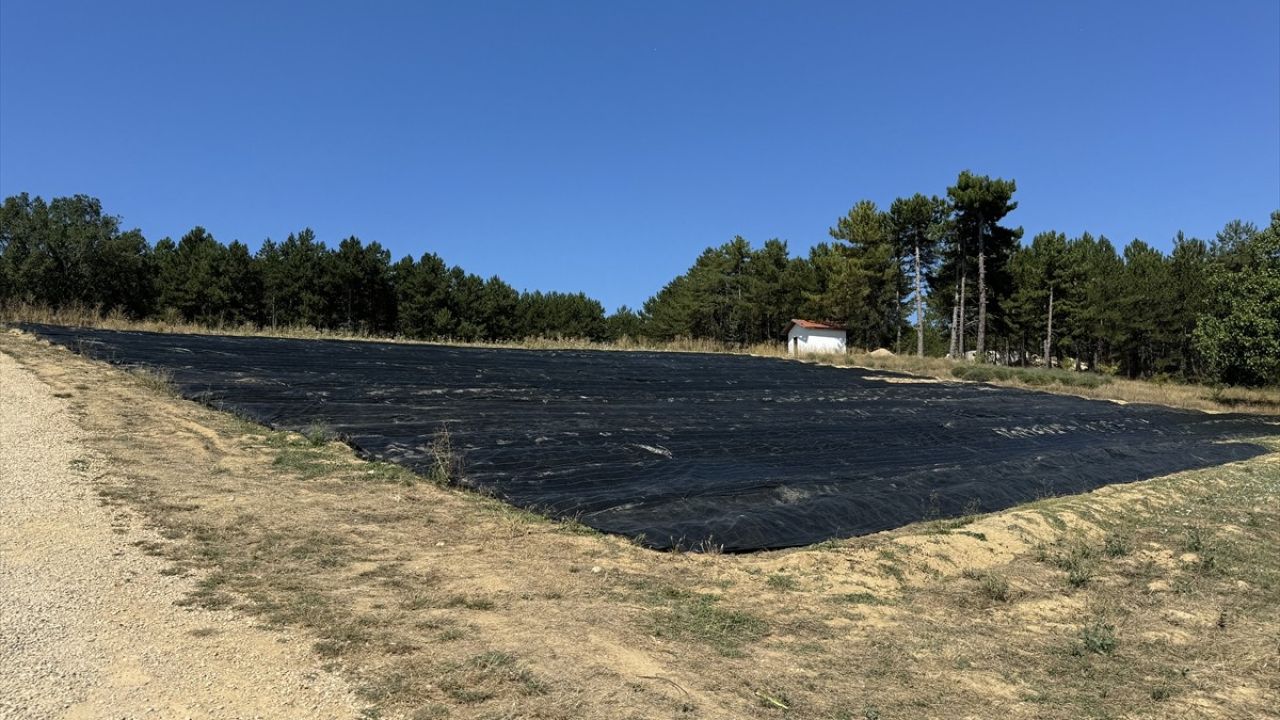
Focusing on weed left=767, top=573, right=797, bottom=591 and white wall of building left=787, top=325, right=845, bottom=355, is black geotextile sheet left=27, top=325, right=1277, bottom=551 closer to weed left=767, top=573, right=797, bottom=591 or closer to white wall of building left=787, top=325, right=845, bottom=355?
weed left=767, top=573, right=797, bottom=591

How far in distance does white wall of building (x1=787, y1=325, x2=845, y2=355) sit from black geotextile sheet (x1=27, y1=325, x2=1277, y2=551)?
643 inches

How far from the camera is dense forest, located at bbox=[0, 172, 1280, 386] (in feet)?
117

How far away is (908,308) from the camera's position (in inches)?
1845

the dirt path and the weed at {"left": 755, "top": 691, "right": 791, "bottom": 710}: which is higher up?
the dirt path

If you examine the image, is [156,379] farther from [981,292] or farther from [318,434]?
[981,292]

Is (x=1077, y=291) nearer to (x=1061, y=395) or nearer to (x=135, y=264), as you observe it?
(x=1061, y=395)

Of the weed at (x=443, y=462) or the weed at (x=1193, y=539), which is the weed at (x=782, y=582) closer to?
the weed at (x=443, y=462)

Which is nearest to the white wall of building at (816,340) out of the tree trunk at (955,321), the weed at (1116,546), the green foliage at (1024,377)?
the tree trunk at (955,321)

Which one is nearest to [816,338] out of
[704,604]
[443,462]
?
[443,462]

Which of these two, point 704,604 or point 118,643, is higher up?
point 118,643

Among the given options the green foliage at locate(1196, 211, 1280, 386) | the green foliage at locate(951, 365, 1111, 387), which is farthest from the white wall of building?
the green foliage at locate(1196, 211, 1280, 386)

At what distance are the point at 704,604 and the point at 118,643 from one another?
110 inches

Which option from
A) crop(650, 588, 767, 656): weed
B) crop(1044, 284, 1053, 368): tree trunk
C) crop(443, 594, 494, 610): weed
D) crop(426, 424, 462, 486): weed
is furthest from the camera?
crop(1044, 284, 1053, 368): tree trunk

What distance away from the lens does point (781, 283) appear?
44844mm
